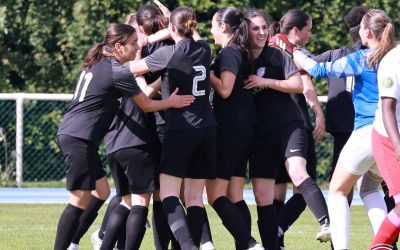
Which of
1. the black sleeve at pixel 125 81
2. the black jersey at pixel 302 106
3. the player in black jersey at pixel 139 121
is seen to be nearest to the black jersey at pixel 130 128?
the player in black jersey at pixel 139 121

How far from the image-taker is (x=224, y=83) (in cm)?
830

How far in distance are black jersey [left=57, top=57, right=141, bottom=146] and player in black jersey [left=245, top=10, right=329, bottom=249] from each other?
1.15 metres

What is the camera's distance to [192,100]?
812 centimetres

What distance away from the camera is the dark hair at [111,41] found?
824 centimetres

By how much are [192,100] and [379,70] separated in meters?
1.54

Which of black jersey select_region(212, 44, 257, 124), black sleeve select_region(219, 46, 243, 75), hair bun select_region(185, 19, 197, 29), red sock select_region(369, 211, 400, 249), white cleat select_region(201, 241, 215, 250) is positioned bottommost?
white cleat select_region(201, 241, 215, 250)

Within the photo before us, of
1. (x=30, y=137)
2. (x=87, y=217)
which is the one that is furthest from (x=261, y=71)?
(x=30, y=137)

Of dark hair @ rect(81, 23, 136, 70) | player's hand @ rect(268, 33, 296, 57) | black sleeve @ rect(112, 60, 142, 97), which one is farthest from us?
player's hand @ rect(268, 33, 296, 57)

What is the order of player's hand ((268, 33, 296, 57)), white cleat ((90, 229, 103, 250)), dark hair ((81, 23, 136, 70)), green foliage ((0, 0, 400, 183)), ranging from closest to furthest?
dark hair ((81, 23, 136, 70))
player's hand ((268, 33, 296, 57))
white cleat ((90, 229, 103, 250))
green foliage ((0, 0, 400, 183))

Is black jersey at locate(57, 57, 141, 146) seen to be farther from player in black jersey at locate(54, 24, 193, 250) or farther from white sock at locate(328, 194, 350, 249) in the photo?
white sock at locate(328, 194, 350, 249)

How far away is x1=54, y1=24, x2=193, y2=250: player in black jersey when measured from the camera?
810 cm

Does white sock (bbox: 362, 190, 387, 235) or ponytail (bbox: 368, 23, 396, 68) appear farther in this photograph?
white sock (bbox: 362, 190, 387, 235)

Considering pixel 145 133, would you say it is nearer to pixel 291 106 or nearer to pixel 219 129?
pixel 219 129

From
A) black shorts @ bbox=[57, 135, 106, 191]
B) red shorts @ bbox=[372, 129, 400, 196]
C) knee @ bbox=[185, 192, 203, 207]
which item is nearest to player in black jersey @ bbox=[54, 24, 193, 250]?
black shorts @ bbox=[57, 135, 106, 191]
